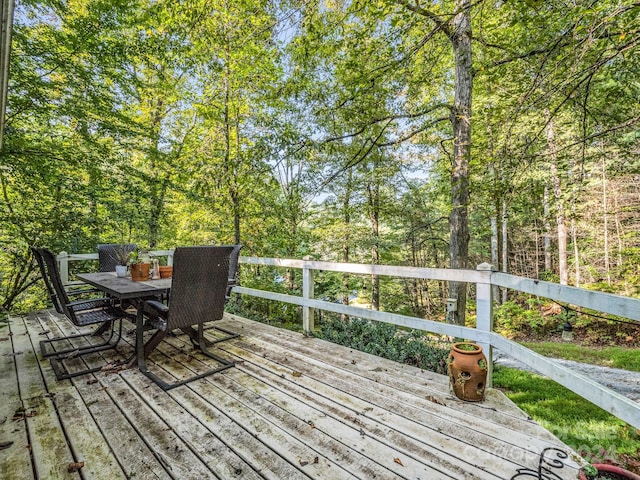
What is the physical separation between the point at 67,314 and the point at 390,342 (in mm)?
3023

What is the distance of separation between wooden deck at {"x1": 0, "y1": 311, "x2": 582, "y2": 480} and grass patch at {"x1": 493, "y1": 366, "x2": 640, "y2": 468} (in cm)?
70

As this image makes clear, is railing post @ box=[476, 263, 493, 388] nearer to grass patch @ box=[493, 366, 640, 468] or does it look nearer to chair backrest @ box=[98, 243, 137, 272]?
grass patch @ box=[493, 366, 640, 468]

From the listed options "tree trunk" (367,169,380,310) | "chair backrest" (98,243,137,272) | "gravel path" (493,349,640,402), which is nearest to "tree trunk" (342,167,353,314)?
"tree trunk" (367,169,380,310)

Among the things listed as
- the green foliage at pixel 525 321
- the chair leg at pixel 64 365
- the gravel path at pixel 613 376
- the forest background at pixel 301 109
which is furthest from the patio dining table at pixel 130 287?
the green foliage at pixel 525 321

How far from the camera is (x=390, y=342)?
3219mm

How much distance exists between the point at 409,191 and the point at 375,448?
8.60 metres

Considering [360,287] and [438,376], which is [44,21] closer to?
[438,376]

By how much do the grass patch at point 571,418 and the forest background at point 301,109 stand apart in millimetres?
2161

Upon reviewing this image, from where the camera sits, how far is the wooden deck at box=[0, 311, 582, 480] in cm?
154

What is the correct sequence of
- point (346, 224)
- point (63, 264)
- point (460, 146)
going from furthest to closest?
1. point (346, 224)
2. point (63, 264)
3. point (460, 146)

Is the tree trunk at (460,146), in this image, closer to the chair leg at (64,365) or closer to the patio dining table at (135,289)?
the patio dining table at (135,289)

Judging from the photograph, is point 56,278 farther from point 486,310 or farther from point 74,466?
point 486,310

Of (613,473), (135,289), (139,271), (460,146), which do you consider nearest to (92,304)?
(139,271)

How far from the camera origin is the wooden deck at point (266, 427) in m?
1.54
